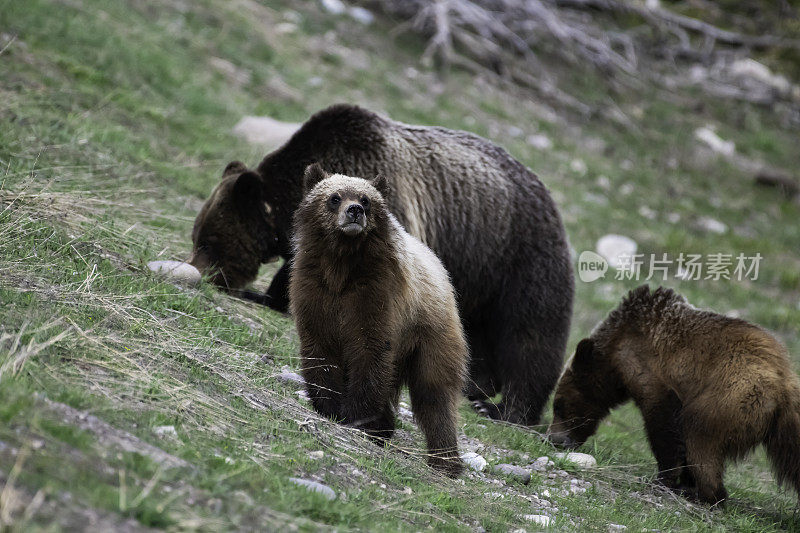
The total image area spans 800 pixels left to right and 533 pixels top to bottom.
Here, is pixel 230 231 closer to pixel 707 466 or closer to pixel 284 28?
pixel 707 466

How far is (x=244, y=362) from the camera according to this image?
524 centimetres

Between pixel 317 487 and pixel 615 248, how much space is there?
9397mm

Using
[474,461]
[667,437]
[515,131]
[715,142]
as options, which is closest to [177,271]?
[474,461]

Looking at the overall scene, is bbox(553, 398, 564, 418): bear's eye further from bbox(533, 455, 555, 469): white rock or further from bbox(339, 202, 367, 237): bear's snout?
bbox(339, 202, 367, 237): bear's snout

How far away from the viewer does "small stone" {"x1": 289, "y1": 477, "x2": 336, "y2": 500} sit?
12.4 ft

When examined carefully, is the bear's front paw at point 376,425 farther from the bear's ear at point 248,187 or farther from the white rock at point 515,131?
the white rock at point 515,131

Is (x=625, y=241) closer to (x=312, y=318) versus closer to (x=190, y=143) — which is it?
(x=190, y=143)

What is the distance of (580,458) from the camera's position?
6344 mm

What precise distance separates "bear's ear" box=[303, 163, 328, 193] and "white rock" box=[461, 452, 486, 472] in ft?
6.40

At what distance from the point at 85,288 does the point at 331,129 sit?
2.53 m

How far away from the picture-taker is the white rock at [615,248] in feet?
40.6

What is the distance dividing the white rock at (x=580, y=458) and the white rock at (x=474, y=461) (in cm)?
93

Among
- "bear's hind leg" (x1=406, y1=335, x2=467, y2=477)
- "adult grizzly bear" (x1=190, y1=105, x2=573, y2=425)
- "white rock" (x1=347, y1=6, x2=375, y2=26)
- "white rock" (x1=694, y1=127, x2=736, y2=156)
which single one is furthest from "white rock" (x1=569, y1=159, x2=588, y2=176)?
"bear's hind leg" (x1=406, y1=335, x2=467, y2=477)

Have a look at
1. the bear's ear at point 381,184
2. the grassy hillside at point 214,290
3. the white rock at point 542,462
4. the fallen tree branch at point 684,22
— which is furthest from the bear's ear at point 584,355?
the fallen tree branch at point 684,22
